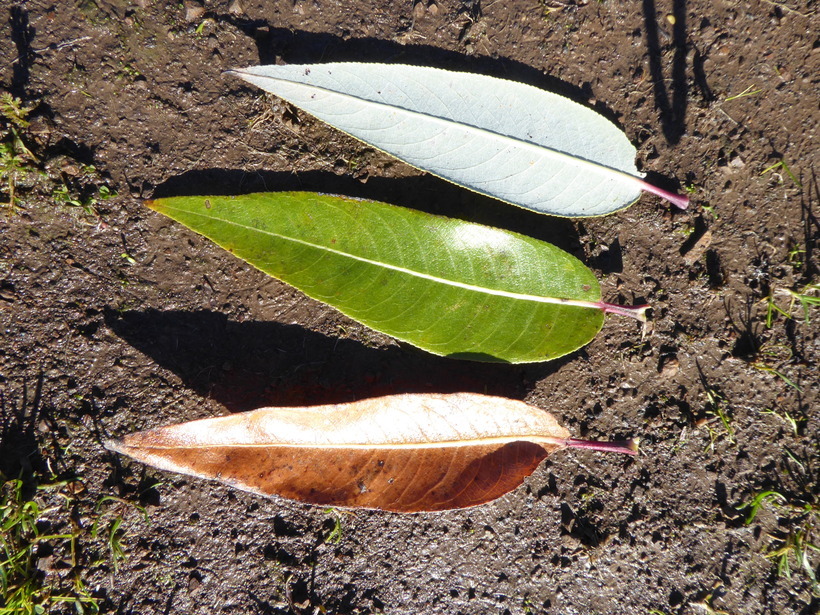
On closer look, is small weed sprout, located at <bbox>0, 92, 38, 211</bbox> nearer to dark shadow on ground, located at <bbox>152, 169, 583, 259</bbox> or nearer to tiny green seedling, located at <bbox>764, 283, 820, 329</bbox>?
dark shadow on ground, located at <bbox>152, 169, 583, 259</bbox>

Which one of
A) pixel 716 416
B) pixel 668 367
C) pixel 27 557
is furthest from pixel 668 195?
A: pixel 27 557

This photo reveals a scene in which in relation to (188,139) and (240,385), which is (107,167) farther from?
(240,385)

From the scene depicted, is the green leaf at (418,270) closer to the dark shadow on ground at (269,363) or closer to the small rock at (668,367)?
the dark shadow on ground at (269,363)

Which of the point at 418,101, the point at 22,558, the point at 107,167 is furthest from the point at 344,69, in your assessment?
the point at 22,558

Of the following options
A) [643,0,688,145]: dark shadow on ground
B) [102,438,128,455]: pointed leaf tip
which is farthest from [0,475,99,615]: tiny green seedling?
[643,0,688,145]: dark shadow on ground

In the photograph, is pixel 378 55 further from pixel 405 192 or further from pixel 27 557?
pixel 27 557
